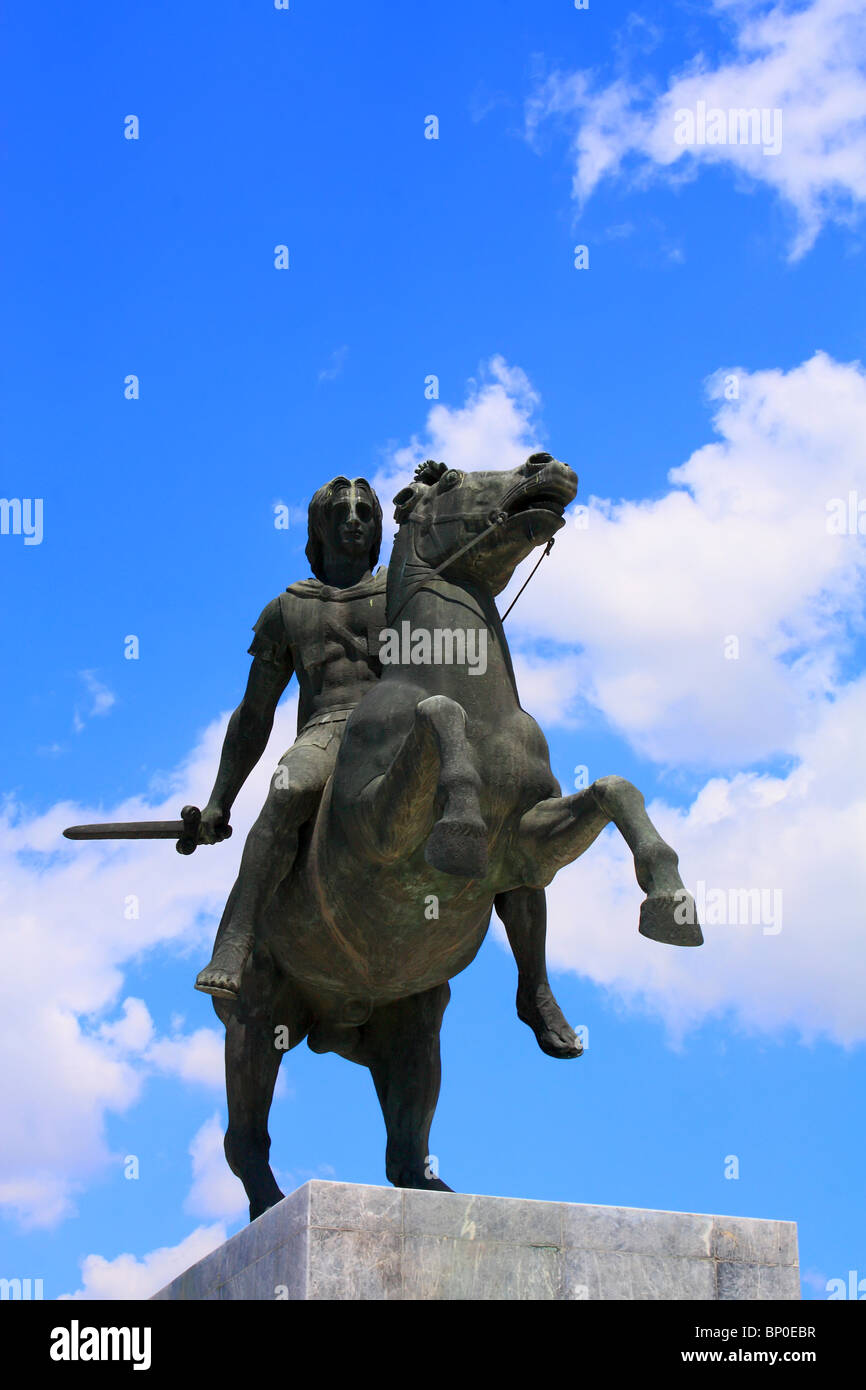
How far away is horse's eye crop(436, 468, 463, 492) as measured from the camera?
11773 mm

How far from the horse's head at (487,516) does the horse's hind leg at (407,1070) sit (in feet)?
9.52

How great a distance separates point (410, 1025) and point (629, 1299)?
10.1 ft

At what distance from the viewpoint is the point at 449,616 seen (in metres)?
11.5

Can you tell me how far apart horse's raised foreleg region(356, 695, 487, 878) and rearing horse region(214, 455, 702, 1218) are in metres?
0.01

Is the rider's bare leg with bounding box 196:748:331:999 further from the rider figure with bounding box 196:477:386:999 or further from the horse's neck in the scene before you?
the horse's neck

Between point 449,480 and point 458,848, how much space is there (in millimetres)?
2860

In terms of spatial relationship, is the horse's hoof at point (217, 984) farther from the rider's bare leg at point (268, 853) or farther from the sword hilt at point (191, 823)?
the sword hilt at point (191, 823)

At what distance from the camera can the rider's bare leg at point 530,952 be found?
39.0ft

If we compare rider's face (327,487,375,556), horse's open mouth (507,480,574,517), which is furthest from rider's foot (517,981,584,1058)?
rider's face (327,487,375,556)

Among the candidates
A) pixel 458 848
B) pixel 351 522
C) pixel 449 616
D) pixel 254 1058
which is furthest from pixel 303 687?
pixel 458 848

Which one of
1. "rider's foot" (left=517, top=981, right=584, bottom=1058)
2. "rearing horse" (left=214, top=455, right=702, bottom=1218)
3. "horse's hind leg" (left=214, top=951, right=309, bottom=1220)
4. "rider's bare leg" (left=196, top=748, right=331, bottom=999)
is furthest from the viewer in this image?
"horse's hind leg" (left=214, top=951, right=309, bottom=1220)
